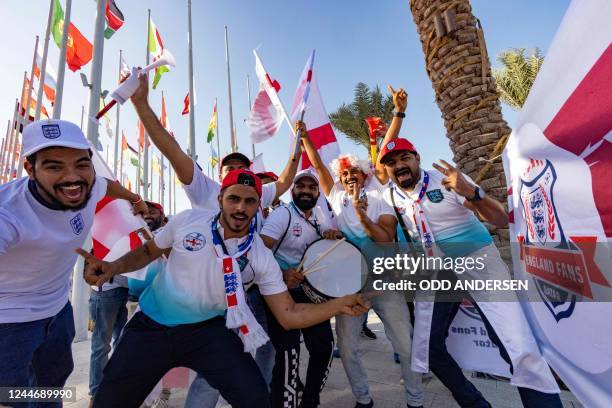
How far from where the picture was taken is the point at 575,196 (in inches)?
60.6

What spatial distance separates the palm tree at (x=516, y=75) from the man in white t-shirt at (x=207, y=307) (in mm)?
18145

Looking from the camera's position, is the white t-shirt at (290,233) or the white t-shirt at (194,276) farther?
the white t-shirt at (290,233)

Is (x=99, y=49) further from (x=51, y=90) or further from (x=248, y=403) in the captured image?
(x=248, y=403)

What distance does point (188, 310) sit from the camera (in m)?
2.32

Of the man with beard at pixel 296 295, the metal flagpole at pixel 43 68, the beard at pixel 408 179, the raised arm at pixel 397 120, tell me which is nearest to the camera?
the man with beard at pixel 296 295

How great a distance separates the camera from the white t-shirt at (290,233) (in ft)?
10.00

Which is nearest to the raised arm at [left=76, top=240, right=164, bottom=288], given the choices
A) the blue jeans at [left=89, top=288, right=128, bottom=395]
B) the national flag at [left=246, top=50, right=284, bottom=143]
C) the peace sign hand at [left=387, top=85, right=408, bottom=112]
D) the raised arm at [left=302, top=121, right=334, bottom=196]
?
the blue jeans at [left=89, top=288, right=128, bottom=395]

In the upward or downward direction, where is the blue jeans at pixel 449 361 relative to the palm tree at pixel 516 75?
downward

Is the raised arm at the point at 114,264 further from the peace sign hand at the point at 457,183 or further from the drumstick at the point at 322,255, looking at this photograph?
the peace sign hand at the point at 457,183

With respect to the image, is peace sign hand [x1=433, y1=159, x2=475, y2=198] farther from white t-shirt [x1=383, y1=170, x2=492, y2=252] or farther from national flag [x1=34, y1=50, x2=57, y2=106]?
national flag [x1=34, y1=50, x2=57, y2=106]

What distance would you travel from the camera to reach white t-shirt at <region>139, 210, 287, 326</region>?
7.64ft

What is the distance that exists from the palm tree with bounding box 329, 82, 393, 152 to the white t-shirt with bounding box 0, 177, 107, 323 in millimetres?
16134

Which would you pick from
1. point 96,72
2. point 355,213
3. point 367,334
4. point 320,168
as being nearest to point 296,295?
point 355,213

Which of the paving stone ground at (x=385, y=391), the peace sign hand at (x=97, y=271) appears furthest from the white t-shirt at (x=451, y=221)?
the peace sign hand at (x=97, y=271)
